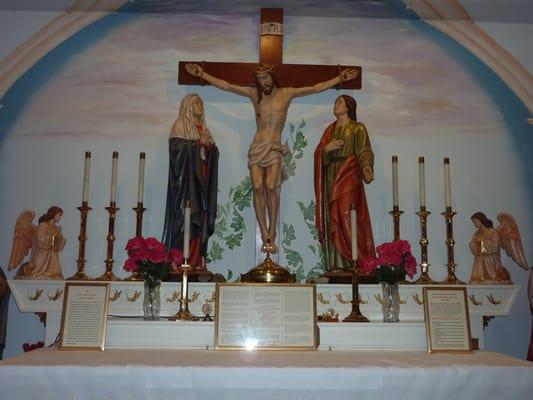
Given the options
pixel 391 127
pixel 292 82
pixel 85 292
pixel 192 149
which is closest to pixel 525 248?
pixel 391 127

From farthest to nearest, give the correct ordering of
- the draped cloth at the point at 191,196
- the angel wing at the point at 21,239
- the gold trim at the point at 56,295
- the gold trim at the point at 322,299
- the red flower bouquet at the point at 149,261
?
the angel wing at the point at 21,239 < the draped cloth at the point at 191,196 < the gold trim at the point at 56,295 < the gold trim at the point at 322,299 < the red flower bouquet at the point at 149,261

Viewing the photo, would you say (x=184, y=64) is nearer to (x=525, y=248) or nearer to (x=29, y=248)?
(x=29, y=248)

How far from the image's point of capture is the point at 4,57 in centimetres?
480

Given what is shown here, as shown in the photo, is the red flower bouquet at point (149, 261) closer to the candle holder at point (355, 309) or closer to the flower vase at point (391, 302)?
the candle holder at point (355, 309)

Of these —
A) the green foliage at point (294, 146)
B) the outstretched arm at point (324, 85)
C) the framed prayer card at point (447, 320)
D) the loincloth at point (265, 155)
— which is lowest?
the framed prayer card at point (447, 320)

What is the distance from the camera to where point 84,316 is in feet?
9.94

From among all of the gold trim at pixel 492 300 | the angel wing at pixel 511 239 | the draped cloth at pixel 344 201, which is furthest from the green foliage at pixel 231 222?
the angel wing at pixel 511 239

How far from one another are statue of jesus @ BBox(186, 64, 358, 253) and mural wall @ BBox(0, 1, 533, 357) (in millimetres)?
277

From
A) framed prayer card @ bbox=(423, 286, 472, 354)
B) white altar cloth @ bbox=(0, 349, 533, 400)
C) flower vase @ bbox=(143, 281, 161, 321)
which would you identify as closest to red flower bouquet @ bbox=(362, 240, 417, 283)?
framed prayer card @ bbox=(423, 286, 472, 354)

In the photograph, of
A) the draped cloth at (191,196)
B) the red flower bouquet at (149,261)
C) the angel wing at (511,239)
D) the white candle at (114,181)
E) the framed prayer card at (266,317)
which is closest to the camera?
the framed prayer card at (266,317)

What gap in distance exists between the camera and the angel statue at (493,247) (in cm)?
418

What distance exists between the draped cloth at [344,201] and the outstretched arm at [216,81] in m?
0.73

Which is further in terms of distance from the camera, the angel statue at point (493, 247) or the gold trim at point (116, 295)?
the angel statue at point (493, 247)

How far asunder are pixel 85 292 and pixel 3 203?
6.12 feet
